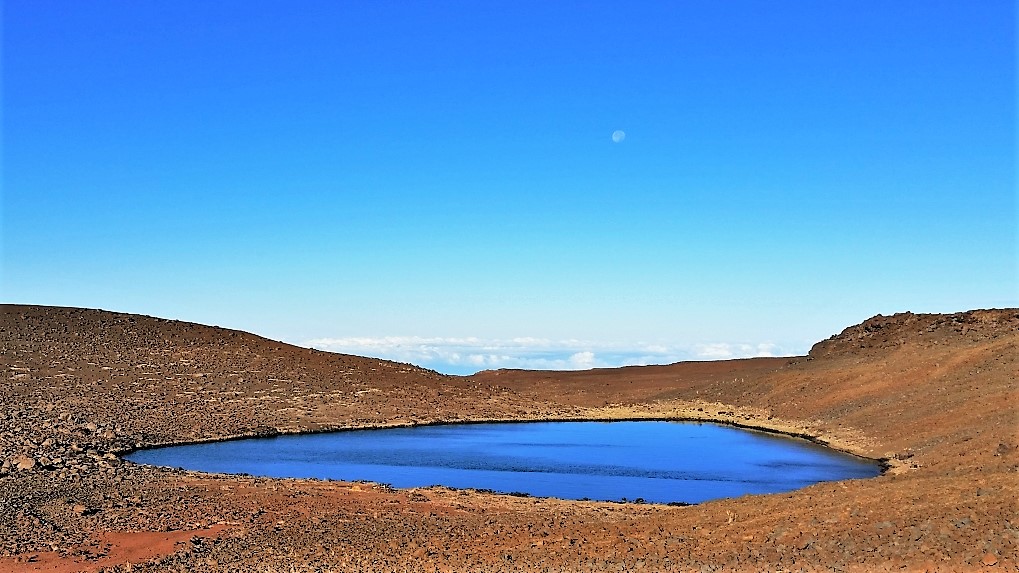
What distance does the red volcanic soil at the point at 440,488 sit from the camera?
598 inches

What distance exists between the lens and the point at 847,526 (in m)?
15.4

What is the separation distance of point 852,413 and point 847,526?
27995mm

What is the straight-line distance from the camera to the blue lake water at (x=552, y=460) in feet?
88.8

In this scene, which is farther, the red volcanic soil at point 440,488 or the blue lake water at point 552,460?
the blue lake water at point 552,460

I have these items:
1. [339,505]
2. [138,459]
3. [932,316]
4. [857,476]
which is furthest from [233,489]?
[932,316]

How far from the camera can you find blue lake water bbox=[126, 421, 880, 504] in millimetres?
27062

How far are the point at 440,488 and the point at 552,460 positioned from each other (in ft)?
30.6

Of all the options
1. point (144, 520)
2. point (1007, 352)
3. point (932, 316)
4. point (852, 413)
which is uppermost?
point (932, 316)

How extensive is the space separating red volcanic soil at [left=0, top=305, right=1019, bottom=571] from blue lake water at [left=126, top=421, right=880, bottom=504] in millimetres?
2281

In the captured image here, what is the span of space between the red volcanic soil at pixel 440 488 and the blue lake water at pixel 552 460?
7.48 ft

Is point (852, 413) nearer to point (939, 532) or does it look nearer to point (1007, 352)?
point (1007, 352)

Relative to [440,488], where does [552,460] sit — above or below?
above

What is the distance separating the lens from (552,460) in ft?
109

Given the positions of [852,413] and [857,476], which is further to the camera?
[852,413]
